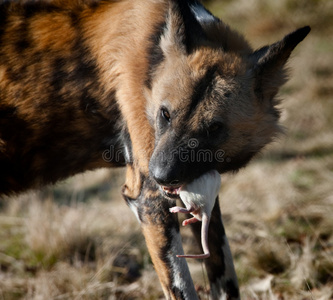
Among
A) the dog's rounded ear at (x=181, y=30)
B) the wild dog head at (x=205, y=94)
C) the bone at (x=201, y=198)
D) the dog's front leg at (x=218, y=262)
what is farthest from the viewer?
the dog's front leg at (x=218, y=262)

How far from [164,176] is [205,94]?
582 mm

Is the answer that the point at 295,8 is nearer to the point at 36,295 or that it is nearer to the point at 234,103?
the point at 234,103

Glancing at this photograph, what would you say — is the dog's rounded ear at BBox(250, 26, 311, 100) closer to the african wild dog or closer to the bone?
the african wild dog

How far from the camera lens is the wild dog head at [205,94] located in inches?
109

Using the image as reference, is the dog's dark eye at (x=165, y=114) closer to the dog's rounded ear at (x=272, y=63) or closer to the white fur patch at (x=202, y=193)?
the white fur patch at (x=202, y=193)

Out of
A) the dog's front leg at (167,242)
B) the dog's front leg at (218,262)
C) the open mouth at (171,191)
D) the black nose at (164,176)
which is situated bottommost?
the dog's front leg at (218,262)

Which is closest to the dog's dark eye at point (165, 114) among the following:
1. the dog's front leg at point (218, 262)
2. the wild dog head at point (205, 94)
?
the wild dog head at point (205, 94)

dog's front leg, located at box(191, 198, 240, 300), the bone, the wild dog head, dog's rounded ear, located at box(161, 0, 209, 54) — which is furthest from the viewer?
dog's front leg, located at box(191, 198, 240, 300)

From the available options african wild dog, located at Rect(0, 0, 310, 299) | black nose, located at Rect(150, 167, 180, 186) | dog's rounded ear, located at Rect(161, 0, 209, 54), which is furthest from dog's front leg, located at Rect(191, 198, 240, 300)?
dog's rounded ear, located at Rect(161, 0, 209, 54)

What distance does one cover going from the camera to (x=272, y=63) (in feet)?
9.70

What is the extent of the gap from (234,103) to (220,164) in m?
0.40

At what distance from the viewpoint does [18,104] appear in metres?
3.17

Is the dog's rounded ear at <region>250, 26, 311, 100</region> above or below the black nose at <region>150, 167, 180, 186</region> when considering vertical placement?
above

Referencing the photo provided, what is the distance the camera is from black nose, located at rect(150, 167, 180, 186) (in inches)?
104
